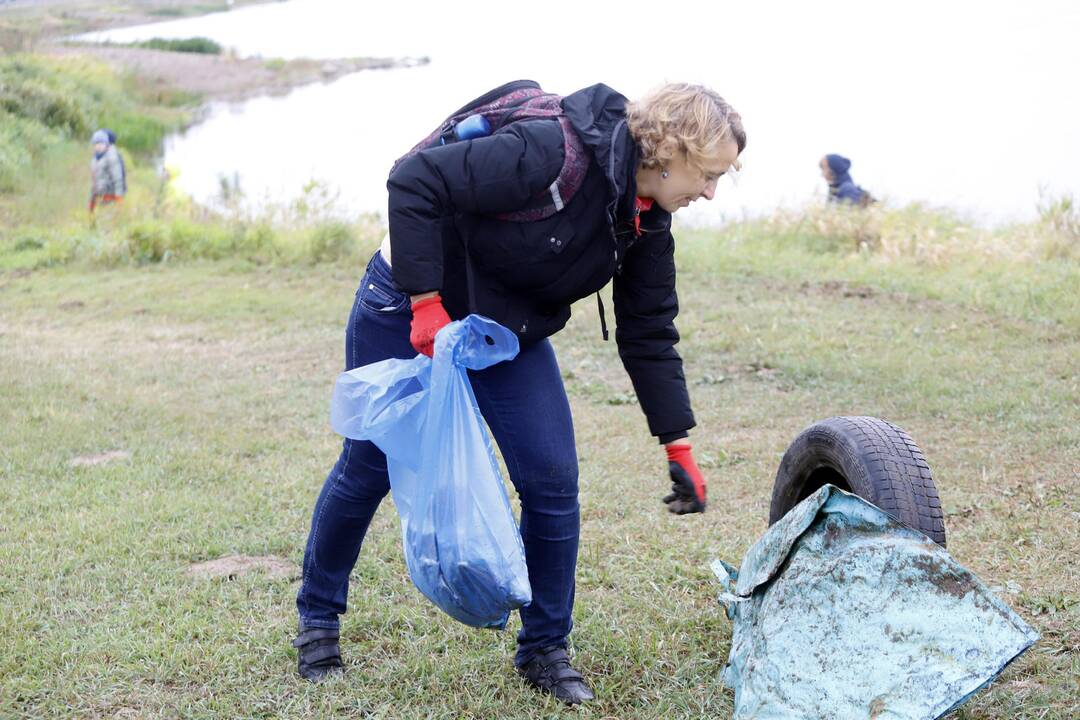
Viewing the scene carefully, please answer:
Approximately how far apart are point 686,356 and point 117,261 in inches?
309

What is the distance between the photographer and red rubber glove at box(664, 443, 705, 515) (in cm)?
319

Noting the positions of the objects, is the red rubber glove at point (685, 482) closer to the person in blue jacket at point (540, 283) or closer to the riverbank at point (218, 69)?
the person in blue jacket at point (540, 283)

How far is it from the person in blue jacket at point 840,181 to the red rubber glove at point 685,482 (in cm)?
1054

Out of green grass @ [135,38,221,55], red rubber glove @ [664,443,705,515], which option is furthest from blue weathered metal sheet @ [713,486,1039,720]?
green grass @ [135,38,221,55]

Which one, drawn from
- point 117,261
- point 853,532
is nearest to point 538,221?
point 853,532

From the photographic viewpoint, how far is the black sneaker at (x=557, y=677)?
124 inches

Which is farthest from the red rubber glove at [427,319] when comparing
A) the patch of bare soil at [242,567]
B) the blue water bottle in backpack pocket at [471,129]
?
the patch of bare soil at [242,567]

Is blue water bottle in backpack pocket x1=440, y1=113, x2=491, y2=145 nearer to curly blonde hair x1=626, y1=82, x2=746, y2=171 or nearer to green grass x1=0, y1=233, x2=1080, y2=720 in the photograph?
curly blonde hair x1=626, y1=82, x2=746, y2=171

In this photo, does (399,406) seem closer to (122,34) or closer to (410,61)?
(410,61)

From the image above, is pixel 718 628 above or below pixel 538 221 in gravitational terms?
below

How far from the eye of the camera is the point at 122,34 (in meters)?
44.1

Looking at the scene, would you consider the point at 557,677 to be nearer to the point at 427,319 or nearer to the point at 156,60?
the point at 427,319

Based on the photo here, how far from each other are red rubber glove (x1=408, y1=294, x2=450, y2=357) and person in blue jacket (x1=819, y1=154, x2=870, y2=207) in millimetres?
11032

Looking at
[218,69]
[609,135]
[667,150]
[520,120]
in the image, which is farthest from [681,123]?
Answer: [218,69]
